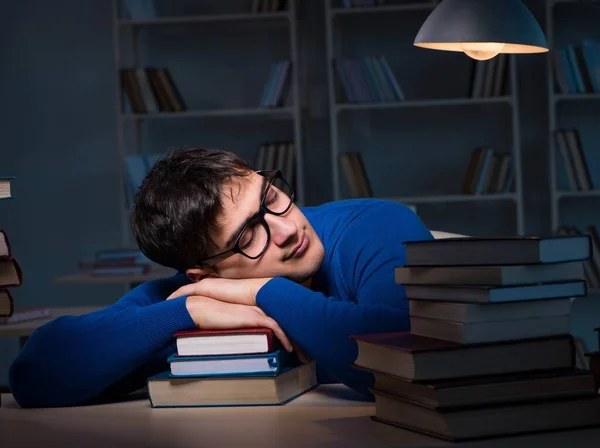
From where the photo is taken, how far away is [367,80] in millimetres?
4832

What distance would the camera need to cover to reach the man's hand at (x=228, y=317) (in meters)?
1.55

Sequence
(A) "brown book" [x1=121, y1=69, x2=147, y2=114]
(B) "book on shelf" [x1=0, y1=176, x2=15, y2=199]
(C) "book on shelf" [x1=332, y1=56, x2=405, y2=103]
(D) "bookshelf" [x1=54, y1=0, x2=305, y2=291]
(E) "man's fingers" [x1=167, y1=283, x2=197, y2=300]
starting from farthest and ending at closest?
(D) "bookshelf" [x1=54, y1=0, x2=305, y2=291]
(A) "brown book" [x1=121, y1=69, x2=147, y2=114]
(C) "book on shelf" [x1=332, y1=56, x2=405, y2=103]
(B) "book on shelf" [x1=0, y1=176, x2=15, y2=199]
(E) "man's fingers" [x1=167, y1=283, x2=197, y2=300]

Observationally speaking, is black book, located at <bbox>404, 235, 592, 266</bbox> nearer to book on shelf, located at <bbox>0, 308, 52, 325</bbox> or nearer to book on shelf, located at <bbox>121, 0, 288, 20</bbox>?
book on shelf, located at <bbox>0, 308, 52, 325</bbox>

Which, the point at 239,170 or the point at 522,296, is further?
the point at 239,170

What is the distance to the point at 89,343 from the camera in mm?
1624

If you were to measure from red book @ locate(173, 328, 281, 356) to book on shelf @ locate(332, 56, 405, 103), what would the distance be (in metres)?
3.44

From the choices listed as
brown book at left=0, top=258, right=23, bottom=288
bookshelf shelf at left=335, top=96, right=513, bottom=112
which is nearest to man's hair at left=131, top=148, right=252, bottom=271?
brown book at left=0, top=258, right=23, bottom=288

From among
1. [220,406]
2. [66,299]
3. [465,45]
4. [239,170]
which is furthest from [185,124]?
[220,406]

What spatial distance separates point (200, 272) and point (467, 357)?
753 mm

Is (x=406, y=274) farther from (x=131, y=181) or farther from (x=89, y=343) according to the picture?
(x=131, y=181)

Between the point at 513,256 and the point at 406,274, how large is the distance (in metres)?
0.17

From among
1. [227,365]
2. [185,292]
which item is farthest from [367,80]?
[227,365]

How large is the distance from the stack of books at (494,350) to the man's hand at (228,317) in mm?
324

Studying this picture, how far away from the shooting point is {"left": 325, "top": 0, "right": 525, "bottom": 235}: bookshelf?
5.11 metres
